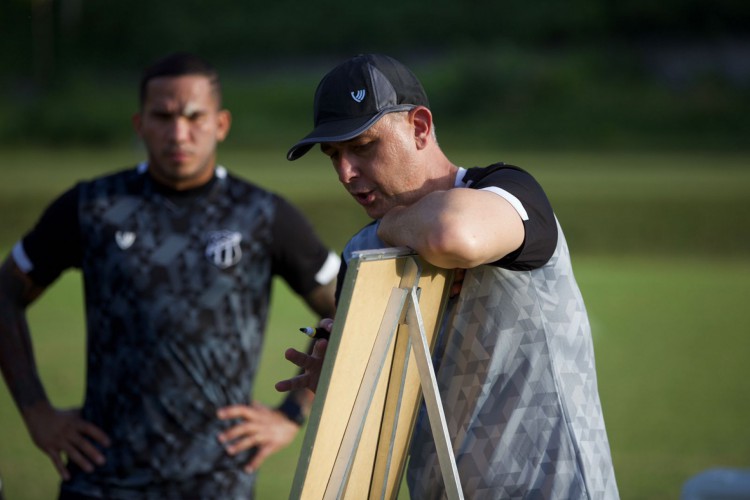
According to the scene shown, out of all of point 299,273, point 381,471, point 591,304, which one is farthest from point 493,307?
point 591,304

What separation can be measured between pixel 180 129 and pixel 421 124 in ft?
6.06

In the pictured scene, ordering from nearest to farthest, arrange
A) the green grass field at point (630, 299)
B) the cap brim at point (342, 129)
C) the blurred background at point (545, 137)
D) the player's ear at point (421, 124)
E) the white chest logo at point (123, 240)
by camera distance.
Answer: the cap brim at point (342, 129)
the player's ear at point (421, 124)
the white chest logo at point (123, 240)
the green grass field at point (630, 299)
the blurred background at point (545, 137)

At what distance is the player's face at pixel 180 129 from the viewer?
14.0ft

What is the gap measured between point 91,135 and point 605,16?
69.3ft

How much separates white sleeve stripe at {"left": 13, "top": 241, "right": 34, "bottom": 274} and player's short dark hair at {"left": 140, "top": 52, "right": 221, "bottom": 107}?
729 mm

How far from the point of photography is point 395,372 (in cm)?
251

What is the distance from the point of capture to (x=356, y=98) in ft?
8.34

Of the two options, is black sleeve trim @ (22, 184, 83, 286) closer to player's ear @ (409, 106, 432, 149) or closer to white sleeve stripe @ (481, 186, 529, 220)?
player's ear @ (409, 106, 432, 149)

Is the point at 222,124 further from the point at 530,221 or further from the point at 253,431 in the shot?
the point at 530,221

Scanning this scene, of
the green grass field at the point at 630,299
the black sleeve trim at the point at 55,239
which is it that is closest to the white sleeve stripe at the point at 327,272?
the black sleeve trim at the point at 55,239

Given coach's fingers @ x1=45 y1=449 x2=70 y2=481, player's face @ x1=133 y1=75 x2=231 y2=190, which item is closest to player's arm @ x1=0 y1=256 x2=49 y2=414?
coach's fingers @ x1=45 y1=449 x2=70 y2=481

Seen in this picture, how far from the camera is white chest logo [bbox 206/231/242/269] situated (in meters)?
4.27

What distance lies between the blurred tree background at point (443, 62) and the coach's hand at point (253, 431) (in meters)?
32.9

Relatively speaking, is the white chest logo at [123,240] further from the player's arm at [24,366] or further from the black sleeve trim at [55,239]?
the player's arm at [24,366]
